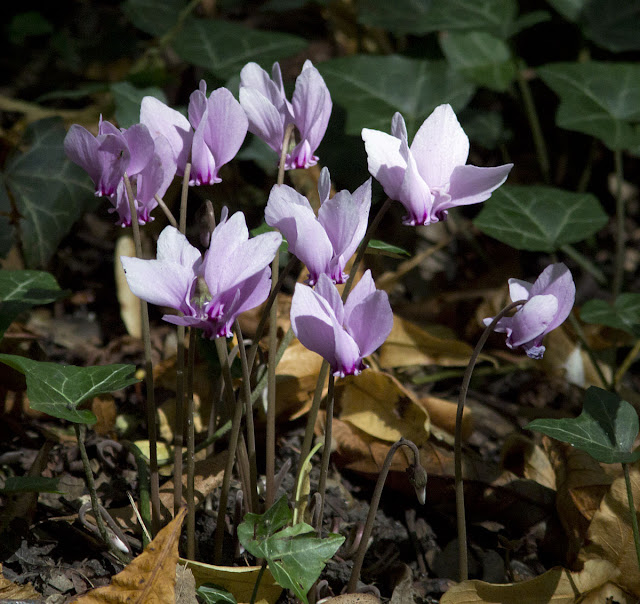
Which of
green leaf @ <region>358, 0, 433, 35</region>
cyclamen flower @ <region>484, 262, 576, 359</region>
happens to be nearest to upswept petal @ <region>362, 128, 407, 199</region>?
cyclamen flower @ <region>484, 262, 576, 359</region>

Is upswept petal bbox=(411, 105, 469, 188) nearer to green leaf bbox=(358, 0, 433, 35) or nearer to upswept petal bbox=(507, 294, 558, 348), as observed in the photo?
upswept petal bbox=(507, 294, 558, 348)

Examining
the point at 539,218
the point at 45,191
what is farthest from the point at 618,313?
the point at 45,191

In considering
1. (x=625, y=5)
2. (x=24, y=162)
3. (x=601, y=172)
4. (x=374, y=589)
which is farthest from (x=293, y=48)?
(x=374, y=589)

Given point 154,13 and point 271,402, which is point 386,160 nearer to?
point 271,402

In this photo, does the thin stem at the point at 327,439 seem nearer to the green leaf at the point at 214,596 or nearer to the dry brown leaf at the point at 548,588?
the green leaf at the point at 214,596

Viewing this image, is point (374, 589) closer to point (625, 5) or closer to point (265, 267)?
point (265, 267)

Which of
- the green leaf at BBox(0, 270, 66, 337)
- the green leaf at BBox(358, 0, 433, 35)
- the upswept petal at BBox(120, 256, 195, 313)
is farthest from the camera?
the green leaf at BBox(358, 0, 433, 35)
